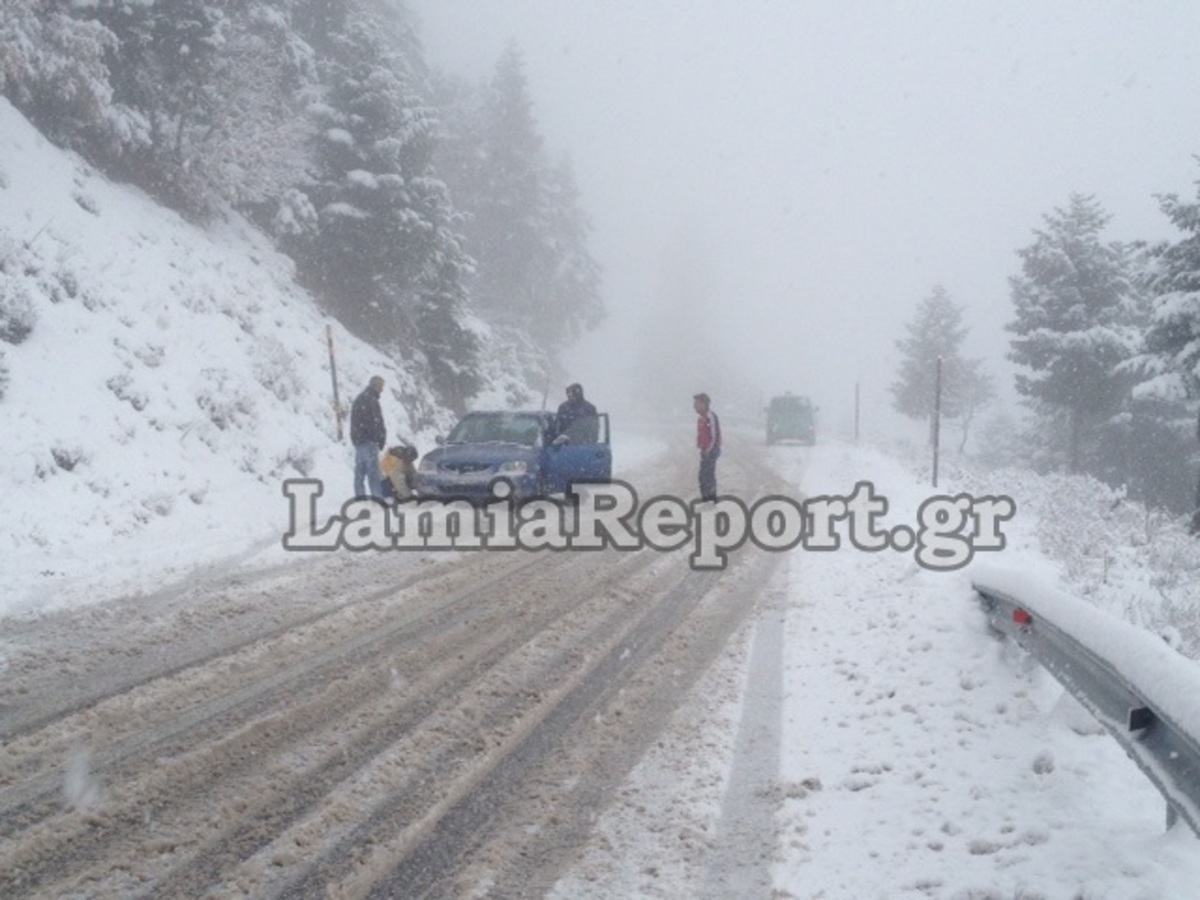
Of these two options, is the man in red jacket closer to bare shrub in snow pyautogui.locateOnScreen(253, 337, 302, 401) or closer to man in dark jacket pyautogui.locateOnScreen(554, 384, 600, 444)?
man in dark jacket pyautogui.locateOnScreen(554, 384, 600, 444)

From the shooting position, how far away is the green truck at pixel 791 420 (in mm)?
30844

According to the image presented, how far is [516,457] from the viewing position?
12.2 metres

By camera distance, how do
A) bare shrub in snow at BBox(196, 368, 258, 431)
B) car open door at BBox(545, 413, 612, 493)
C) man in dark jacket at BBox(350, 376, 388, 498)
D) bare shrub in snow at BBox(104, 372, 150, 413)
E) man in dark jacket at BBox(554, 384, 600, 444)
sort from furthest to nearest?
man in dark jacket at BBox(554, 384, 600, 444) → car open door at BBox(545, 413, 612, 493) → bare shrub in snow at BBox(196, 368, 258, 431) → man in dark jacket at BBox(350, 376, 388, 498) → bare shrub in snow at BBox(104, 372, 150, 413)

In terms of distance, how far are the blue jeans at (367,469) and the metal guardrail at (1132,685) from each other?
31.4 feet

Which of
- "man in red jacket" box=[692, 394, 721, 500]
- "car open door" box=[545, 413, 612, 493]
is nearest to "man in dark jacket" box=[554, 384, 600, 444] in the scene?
"car open door" box=[545, 413, 612, 493]

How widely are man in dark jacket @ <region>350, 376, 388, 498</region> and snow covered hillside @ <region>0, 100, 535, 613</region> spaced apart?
1.18m

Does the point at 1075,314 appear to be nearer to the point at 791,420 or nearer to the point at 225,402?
the point at 791,420

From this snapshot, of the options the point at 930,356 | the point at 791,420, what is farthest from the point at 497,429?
the point at 930,356

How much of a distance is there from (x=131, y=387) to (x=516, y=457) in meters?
5.41

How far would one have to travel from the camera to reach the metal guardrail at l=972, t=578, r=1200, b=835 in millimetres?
2639

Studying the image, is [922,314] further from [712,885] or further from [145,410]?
[712,885]

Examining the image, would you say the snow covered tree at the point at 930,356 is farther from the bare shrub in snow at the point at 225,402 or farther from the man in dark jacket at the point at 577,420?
the bare shrub in snow at the point at 225,402

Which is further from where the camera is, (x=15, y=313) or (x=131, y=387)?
(x=131, y=387)

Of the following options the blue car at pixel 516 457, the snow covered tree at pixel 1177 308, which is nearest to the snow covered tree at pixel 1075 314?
the snow covered tree at pixel 1177 308
